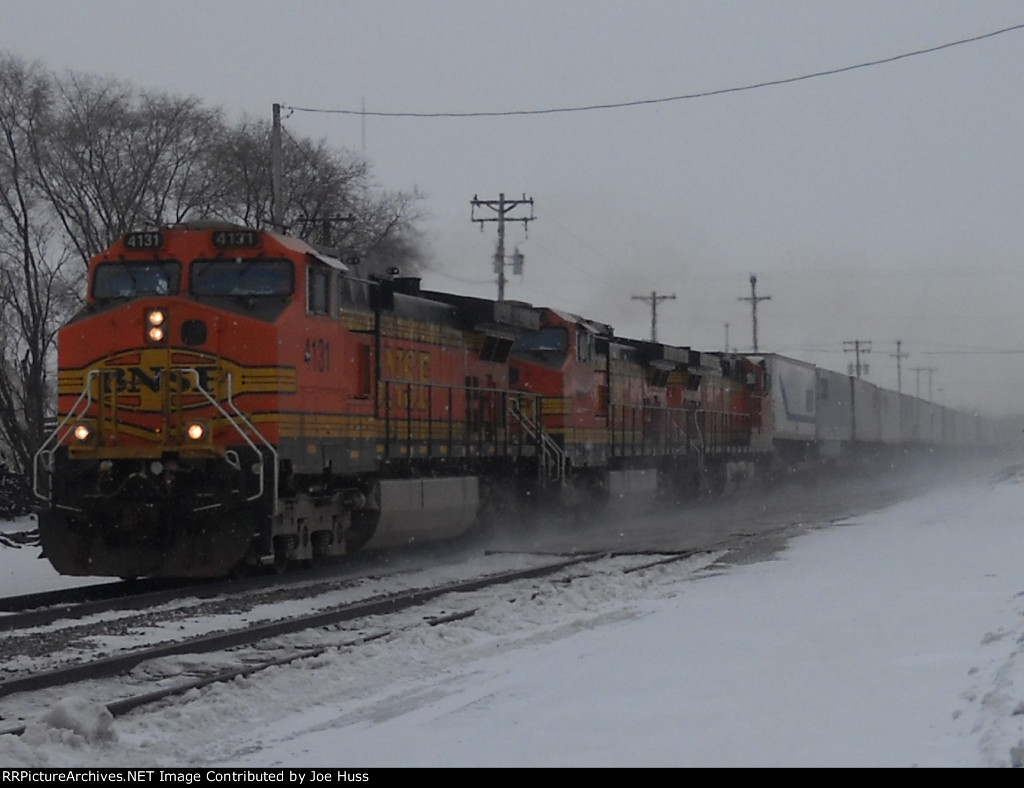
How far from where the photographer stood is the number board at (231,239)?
1505 centimetres

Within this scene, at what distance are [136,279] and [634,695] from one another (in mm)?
8812

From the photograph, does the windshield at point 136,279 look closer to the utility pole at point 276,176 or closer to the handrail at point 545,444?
the handrail at point 545,444

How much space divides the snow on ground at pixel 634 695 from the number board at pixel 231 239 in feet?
16.2

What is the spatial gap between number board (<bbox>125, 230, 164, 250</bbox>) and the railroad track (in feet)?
14.7

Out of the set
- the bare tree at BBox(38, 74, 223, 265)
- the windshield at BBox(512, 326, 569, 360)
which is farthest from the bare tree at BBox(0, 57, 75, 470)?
the windshield at BBox(512, 326, 569, 360)

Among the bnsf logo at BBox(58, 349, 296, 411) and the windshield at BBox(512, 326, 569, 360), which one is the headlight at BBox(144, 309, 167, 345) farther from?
the windshield at BBox(512, 326, 569, 360)

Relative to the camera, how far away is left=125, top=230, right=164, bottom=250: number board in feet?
49.5

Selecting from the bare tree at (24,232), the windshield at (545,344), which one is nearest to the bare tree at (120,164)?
the bare tree at (24,232)

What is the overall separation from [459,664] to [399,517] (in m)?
6.90

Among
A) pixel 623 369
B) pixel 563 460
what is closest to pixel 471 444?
pixel 563 460

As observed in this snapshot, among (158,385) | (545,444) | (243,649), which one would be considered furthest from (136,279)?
(545,444)

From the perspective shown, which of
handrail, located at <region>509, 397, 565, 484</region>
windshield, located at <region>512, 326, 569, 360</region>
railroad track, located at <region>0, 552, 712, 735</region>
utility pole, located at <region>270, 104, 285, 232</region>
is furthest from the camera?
utility pole, located at <region>270, 104, 285, 232</region>

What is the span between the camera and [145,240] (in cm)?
1514

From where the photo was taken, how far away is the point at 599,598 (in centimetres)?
1435
